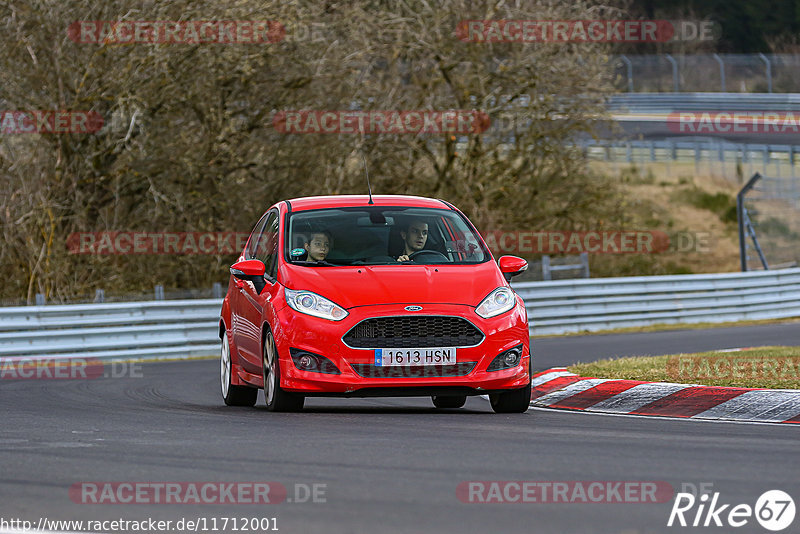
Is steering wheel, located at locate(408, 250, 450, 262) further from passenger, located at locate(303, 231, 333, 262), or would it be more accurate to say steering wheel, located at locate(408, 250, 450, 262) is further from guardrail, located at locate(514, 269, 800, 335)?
guardrail, located at locate(514, 269, 800, 335)

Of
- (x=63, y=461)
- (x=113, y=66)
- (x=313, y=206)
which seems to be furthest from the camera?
(x=113, y=66)

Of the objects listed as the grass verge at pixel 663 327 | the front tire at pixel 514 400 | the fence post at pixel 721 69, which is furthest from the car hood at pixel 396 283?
the fence post at pixel 721 69

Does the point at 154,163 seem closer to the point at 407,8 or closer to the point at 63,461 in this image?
the point at 407,8

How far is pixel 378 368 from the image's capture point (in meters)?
Answer: 9.85

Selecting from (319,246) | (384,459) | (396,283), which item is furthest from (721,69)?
(384,459)

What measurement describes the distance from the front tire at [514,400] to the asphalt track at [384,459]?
117 millimetres

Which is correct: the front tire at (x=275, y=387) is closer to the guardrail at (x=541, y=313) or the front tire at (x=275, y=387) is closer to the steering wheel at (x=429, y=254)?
the steering wheel at (x=429, y=254)

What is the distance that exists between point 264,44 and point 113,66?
299 cm

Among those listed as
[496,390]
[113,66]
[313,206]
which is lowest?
[496,390]

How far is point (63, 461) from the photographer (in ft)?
24.5

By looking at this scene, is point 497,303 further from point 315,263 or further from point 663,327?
point 663,327

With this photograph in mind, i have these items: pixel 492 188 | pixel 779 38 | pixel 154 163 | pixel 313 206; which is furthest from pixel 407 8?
pixel 779 38

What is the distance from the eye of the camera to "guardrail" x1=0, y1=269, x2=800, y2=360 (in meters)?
20.2

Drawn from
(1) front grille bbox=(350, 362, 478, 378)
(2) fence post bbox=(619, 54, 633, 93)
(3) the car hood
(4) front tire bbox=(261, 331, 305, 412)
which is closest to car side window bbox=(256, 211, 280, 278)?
(3) the car hood
